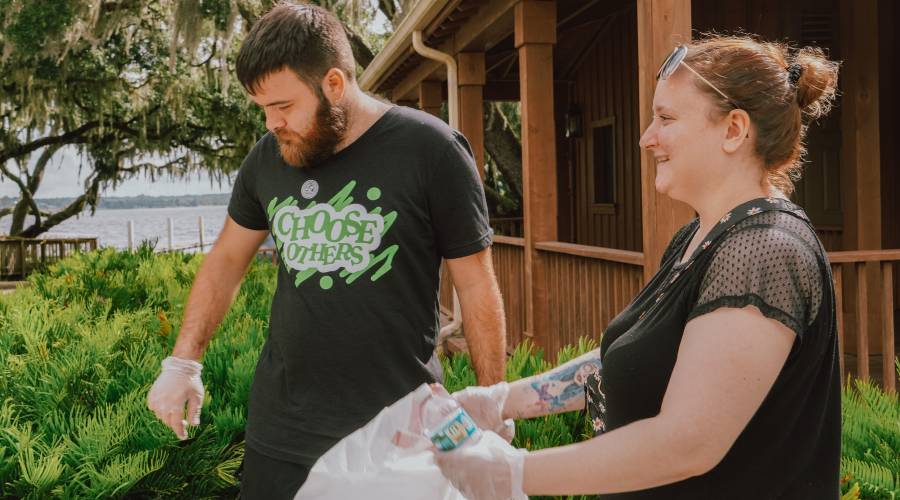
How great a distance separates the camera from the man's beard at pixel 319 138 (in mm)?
2254

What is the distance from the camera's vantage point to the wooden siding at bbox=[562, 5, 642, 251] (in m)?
10.3

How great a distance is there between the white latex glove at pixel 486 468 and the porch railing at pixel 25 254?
2386cm

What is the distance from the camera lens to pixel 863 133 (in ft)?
22.0

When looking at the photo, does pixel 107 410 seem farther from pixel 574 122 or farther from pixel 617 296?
pixel 574 122

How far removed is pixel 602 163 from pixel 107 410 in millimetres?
9429

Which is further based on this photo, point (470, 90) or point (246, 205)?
point (470, 90)

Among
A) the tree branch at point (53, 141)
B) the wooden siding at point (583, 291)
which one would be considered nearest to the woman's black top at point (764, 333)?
the wooden siding at point (583, 291)

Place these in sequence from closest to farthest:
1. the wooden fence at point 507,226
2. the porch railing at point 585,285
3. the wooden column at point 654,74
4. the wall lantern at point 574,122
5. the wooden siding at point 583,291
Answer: the wooden column at point 654,74 → the porch railing at point 585,285 → the wooden siding at point 583,291 → the wall lantern at point 574,122 → the wooden fence at point 507,226

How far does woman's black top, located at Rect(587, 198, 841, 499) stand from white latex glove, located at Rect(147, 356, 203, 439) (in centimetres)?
138

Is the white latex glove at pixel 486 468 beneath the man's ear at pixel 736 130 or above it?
beneath

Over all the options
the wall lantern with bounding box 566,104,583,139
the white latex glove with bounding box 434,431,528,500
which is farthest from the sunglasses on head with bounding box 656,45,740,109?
the wall lantern with bounding box 566,104,583,139

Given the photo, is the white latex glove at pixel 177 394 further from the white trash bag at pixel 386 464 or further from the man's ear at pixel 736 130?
the man's ear at pixel 736 130

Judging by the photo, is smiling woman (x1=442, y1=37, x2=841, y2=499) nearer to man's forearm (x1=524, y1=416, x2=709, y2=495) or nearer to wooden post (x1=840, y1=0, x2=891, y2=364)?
man's forearm (x1=524, y1=416, x2=709, y2=495)

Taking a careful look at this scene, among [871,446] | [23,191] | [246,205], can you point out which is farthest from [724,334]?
[23,191]
